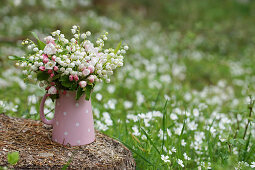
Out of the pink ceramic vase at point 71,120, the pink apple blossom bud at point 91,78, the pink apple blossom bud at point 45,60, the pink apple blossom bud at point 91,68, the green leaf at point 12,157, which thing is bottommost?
the green leaf at point 12,157

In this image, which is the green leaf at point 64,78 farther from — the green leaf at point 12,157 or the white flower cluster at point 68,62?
the green leaf at point 12,157

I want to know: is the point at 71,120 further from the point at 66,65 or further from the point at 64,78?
the point at 66,65

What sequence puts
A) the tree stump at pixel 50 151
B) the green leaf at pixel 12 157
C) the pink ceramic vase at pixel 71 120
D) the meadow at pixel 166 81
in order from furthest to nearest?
the meadow at pixel 166 81 < the pink ceramic vase at pixel 71 120 < the tree stump at pixel 50 151 < the green leaf at pixel 12 157

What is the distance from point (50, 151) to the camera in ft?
6.69

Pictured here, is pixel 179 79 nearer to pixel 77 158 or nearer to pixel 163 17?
pixel 77 158

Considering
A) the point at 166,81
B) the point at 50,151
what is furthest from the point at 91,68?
the point at 166,81

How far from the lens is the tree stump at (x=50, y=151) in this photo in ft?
6.22

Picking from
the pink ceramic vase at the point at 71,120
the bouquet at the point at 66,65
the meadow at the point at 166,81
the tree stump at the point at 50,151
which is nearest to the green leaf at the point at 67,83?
the bouquet at the point at 66,65

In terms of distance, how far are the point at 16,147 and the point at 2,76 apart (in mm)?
3128

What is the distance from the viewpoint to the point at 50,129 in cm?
242

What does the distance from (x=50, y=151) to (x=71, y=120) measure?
0.86ft

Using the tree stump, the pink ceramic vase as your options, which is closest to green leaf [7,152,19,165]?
the tree stump

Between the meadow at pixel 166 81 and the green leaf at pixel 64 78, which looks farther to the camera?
the meadow at pixel 166 81

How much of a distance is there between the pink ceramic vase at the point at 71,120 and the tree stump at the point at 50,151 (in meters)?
0.06
